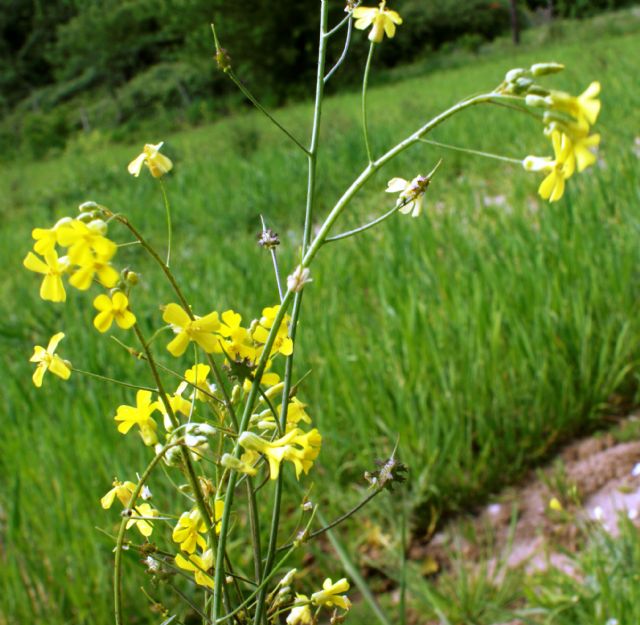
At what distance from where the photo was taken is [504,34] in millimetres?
22203

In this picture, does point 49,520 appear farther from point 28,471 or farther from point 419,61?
point 419,61

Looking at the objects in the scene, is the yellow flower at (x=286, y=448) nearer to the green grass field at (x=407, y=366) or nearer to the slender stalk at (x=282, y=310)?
the slender stalk at (x=282, y=310)

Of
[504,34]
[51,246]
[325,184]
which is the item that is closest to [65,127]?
[504,34]

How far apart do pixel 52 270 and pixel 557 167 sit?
0.93 feet

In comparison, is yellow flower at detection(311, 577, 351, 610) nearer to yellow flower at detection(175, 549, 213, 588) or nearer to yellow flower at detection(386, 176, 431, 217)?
yellow flower at detection(175, 549, 213, 588)

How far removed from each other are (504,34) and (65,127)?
11.9m

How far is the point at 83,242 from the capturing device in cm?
42

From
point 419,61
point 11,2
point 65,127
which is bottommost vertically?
point 65,127

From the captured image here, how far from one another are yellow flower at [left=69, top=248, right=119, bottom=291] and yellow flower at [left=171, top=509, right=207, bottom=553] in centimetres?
16

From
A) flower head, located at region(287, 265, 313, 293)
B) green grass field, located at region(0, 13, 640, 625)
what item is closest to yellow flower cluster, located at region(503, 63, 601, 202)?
flower head, located at region(287, 265, 313, 293)

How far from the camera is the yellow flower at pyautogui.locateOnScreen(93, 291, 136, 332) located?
1.38ft

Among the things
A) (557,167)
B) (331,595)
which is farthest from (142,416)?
(557,167)

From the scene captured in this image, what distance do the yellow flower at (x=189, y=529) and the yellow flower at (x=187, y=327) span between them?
0.39 feet

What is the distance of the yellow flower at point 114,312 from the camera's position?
0.42 meters
